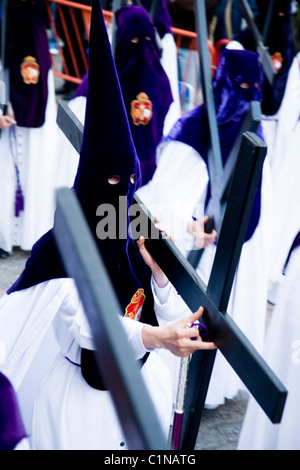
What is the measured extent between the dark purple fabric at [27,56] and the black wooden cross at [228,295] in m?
2.79

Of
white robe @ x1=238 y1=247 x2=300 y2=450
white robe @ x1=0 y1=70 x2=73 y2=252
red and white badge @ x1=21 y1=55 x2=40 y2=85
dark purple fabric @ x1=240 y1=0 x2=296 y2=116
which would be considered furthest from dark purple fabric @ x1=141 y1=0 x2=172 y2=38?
white robe @ x1=238 y1=247 x2=300 y2=450

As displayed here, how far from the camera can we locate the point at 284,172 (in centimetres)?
455

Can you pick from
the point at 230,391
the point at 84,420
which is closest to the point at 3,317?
the point at 84,420

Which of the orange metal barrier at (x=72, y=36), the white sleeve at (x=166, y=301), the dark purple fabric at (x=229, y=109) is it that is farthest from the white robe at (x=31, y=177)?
the white sleeve at (x=166, y=301)

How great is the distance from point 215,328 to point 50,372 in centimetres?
78

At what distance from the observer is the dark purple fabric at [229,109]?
10.5 ft

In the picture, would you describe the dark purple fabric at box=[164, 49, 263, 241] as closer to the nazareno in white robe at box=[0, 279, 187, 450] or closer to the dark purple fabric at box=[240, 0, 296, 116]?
the nazareno in white robe at box=[0, 279, 187, 450]

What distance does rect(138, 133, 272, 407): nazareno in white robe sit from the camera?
3.19 m

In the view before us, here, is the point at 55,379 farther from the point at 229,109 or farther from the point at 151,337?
the point at 229,109

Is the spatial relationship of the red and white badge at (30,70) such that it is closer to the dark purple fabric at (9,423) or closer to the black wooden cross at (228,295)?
the black wooden cross at (228,295)

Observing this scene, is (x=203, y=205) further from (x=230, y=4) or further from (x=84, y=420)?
(x=230, y=4)

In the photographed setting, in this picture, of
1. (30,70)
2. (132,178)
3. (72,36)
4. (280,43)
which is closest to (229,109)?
(132,178)

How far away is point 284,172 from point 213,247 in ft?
5.20

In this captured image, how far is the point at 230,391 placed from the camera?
343 centimetres
